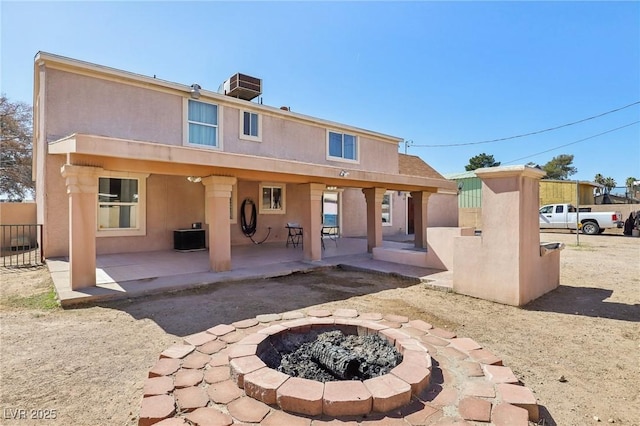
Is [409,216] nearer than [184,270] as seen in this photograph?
No

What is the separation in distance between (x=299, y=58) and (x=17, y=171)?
64.9 ft

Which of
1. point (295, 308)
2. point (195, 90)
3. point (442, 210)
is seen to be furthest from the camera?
point (442, 210)

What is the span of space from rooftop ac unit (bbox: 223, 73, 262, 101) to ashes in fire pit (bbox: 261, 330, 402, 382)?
10478mm

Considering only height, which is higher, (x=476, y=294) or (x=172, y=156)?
(x=172, y=156)

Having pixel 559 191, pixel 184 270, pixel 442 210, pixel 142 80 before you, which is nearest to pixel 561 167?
pixel 559 191

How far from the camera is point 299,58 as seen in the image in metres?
10.9

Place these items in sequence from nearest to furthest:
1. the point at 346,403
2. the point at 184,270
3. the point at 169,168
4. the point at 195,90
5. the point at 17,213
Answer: the point at 346,403 → the point at 169,168 → the point at 184,270 → the point at 195,90 → the point at 17,213

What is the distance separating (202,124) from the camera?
9.70m

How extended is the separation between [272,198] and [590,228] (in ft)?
56.8

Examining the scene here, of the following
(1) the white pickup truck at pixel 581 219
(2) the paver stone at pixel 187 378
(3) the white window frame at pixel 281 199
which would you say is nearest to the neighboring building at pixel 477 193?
(1) the white pickup truck at pixel 581 219

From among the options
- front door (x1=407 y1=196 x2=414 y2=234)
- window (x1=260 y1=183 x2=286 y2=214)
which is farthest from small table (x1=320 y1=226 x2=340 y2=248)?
front door (x1=407 y1=196 x2=414 y2=234)

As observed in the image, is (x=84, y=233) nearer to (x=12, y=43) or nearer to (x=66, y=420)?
(x=66, y=420)

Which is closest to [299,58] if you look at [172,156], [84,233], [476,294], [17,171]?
[172,156]

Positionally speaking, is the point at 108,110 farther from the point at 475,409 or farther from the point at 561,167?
the point at 561,167
